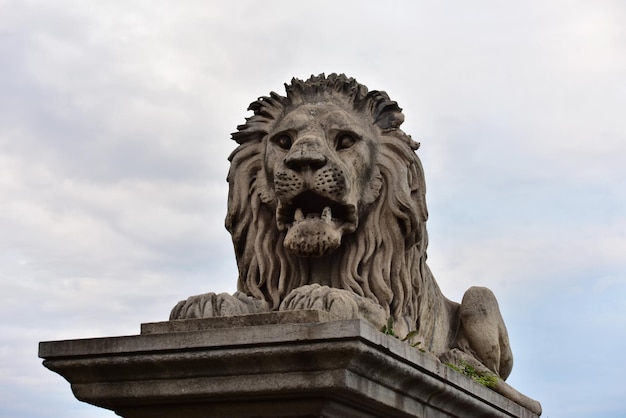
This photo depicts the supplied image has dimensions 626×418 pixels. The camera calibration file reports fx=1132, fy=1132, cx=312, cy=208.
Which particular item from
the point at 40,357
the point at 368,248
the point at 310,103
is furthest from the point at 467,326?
the point at 40,357

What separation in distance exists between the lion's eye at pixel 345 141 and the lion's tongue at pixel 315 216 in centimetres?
51

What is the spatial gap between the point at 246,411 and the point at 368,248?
1900 millimetres

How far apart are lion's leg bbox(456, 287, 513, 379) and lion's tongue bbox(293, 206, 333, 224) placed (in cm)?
194

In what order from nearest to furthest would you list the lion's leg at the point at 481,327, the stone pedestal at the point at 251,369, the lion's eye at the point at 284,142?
the stone pedestal at the point at 251,369
the lion's eye at the point at 284,142
the lion's leg at the point at 481,327

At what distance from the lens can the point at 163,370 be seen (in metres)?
5.54

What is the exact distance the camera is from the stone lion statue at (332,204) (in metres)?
6.86

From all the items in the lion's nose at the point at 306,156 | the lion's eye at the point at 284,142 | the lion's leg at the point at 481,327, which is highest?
the lion's eye at the point at 284,142

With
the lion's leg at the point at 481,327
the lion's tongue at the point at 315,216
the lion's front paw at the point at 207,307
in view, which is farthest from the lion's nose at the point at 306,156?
the lion's leg at the point at 481,327

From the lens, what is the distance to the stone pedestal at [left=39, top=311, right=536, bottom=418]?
5.22m

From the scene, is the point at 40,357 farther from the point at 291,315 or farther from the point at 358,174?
the point at 358,174

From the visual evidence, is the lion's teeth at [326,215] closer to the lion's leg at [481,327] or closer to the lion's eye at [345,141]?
the lion's eye at [345,141]

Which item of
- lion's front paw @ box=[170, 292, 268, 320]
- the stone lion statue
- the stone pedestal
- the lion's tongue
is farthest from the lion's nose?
the stone pedestal

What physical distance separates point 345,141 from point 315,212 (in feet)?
1.84

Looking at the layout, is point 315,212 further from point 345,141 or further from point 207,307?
point 207,307
